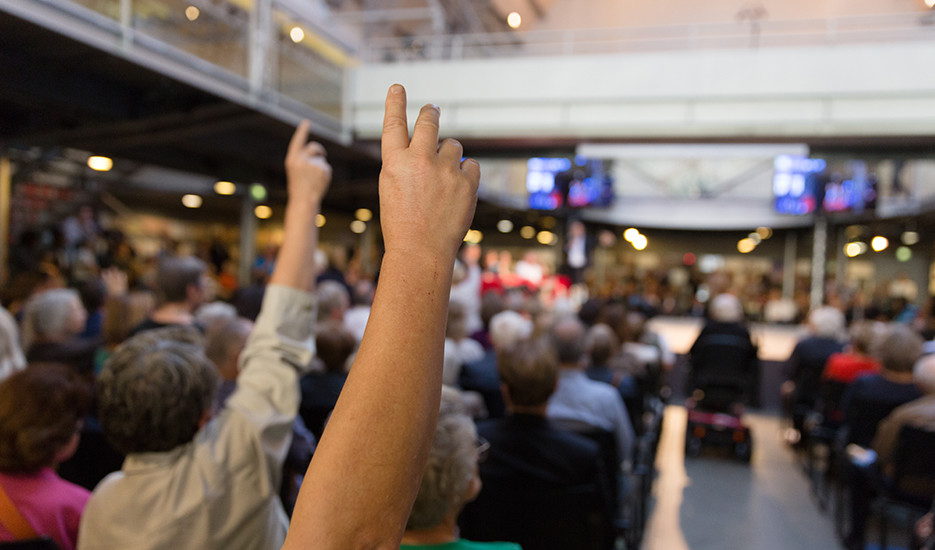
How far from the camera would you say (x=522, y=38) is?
8.70 m

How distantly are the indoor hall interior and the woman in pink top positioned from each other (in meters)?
3.06

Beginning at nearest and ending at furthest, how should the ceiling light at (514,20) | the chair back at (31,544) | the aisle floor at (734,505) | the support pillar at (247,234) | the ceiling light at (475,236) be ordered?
1. the chair back at (31,544)
2. the aisle floor at (734,505)
3. the ceiling light at (514,20)
4. the support pillar at (247,234)
5. the ceiling light at (475,236)

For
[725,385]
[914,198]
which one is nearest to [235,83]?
[725,385]

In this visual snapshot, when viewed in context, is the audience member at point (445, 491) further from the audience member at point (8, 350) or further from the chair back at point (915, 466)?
the chair back at point (915, 466)

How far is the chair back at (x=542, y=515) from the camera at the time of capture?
83.4 inches

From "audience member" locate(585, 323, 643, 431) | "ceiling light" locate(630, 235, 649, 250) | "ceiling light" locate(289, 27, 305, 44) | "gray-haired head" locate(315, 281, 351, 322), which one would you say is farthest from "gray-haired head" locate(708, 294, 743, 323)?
"ceiling light" locate(630, 235, 649, 250)

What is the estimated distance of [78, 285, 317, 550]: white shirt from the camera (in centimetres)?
127

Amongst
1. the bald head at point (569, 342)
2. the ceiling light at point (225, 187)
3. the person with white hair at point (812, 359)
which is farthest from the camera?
the ceiling light at point (225, 187)

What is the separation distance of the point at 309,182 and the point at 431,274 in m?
1.05

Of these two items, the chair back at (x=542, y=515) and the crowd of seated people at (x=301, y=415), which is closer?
the crowd of seated people at (x=301, y=415)

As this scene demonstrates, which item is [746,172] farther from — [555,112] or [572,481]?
[572,481]

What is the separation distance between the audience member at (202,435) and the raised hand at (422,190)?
0.93 metres

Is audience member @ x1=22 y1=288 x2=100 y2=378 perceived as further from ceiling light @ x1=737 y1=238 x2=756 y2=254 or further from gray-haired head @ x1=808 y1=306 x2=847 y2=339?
ceiling light @ x1=737 y1=238 x2=756 y2=254

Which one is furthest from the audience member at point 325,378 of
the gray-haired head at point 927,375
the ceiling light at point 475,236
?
the ceiling light at point 475,236
